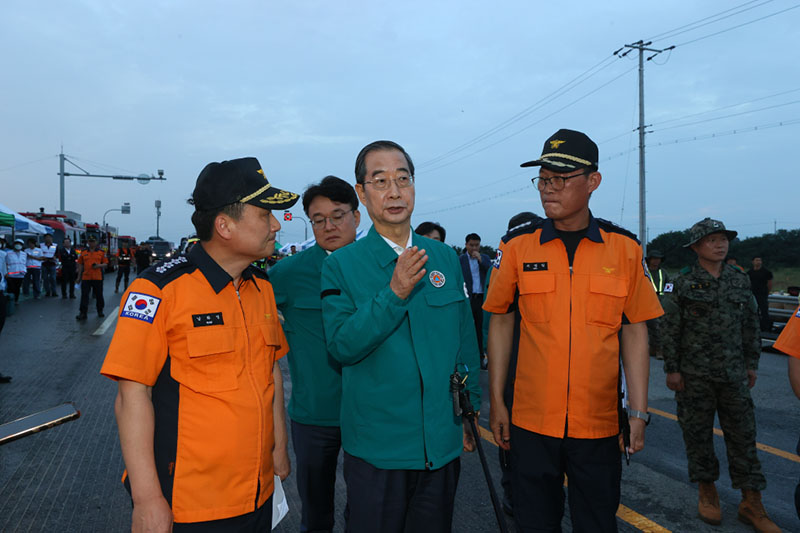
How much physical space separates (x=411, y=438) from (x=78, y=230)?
3661 centimetres

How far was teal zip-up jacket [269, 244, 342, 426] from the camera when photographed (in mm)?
2855

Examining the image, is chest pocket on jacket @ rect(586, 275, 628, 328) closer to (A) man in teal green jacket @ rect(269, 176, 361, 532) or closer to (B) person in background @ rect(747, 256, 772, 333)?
(A) man in teal green jacket @ rect(269, 176, 361, 532)

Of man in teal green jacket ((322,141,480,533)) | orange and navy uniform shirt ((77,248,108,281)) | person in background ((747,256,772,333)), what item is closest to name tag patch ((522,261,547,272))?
man in teal green jacket ((322,141,480,533))

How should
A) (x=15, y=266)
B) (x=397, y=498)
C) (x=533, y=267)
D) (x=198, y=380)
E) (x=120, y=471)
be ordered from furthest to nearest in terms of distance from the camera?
(x=15, y=266) < (x=120, y=471) < (x=533, y=267) < (x=397, y=498) < (x=198, y=380)

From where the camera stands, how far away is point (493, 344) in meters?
2.92

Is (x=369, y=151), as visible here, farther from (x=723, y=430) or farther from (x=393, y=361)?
(x=723, y=430)

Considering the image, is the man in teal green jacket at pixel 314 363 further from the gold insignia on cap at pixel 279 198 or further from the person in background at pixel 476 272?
the person in background at pixel 476 272

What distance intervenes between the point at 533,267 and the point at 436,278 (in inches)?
29.2

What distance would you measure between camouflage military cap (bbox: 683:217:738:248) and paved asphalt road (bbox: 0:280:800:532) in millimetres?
2026

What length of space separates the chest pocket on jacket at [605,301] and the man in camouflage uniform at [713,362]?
180cm

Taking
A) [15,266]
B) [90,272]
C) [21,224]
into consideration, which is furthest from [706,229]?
[21,224]

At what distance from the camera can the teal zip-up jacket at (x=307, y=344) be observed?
9.37 ft

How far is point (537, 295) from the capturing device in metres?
2.74

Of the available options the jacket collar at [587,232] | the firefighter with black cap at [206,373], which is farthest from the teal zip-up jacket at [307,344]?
the jacket collar at [587,232]
